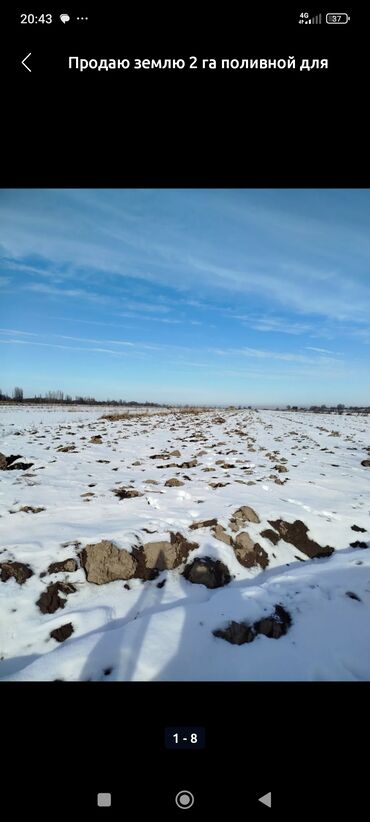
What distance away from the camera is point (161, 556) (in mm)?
3293

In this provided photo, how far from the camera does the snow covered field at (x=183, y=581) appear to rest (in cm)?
205

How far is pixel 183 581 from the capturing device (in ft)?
9.98
